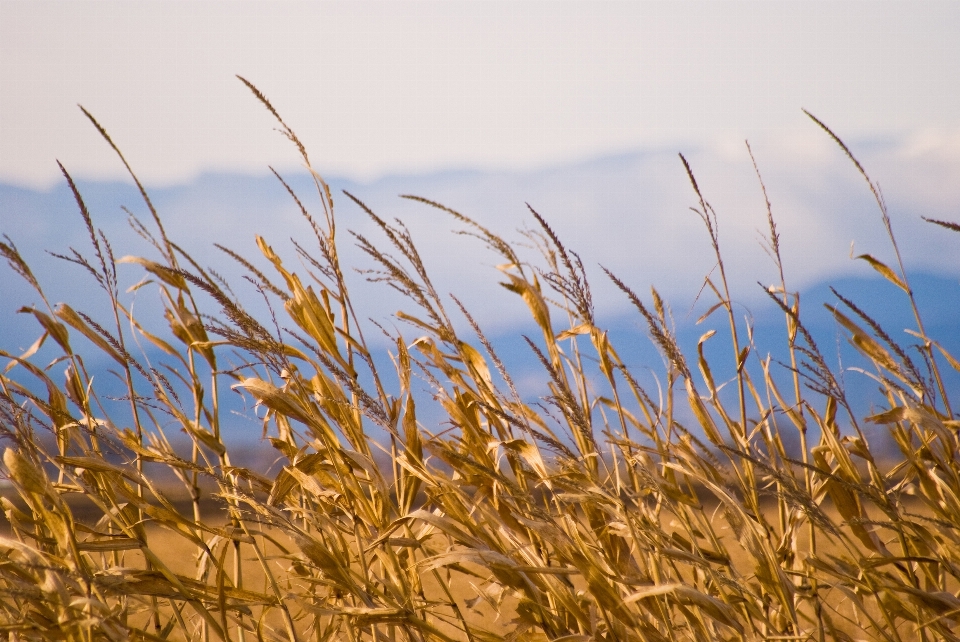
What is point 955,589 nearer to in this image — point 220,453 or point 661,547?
point 661,547

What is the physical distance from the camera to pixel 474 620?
211 centimetres

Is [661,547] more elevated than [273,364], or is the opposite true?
[273,364]

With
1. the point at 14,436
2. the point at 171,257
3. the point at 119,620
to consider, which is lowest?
the point at 119,620

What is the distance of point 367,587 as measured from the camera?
0.98m

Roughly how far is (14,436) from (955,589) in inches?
86.2

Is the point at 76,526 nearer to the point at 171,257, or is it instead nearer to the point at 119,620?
the point at 119,620

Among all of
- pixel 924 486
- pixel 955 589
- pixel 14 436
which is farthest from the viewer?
pixel 955 589

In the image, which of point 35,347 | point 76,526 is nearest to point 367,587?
point 76,526

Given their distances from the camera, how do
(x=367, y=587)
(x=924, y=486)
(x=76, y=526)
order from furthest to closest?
(x=924, y=486) < (x=76, y=526) < (x=367, y=587)

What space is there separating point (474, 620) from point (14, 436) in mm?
1502

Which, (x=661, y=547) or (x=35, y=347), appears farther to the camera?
(x=35, y=347)

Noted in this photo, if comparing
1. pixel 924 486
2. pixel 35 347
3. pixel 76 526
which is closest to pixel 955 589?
pixel 924 486

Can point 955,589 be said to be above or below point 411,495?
below

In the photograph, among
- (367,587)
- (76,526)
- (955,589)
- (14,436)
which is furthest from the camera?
(955,589)
